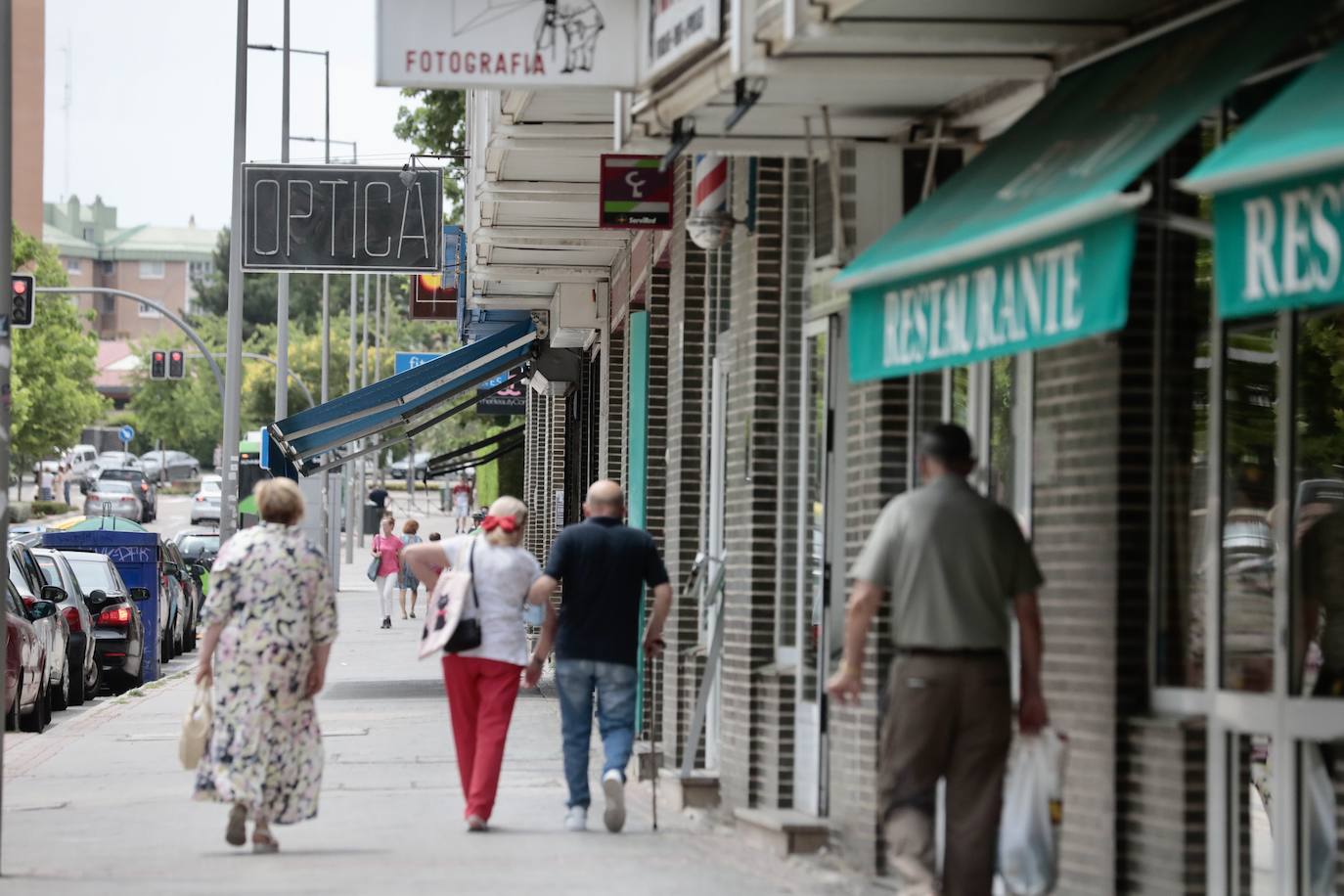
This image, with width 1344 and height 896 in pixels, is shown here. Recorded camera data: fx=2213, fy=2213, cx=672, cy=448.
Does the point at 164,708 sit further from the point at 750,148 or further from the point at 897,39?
the point at 897,39

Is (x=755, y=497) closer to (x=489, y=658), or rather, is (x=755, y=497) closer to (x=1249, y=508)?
(x=489, y=658)

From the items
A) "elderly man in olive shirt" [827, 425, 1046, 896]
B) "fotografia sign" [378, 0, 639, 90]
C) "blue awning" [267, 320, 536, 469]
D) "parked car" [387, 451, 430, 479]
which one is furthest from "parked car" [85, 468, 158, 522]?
"elderly man in olive shirt" [827, 425, 1046, 896]

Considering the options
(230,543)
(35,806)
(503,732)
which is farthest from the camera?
(35,806)

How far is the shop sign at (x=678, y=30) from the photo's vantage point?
903 centimetres

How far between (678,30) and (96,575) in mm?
16801

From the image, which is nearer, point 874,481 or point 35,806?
point 874,481

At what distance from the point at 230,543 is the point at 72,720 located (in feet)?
34.0

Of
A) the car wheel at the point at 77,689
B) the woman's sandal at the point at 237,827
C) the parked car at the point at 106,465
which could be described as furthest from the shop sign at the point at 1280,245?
the parked car at the point at 106,465

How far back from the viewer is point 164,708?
68.8 feet

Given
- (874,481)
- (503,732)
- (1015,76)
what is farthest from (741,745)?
(1015,76)

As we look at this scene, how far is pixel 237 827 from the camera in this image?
10406mm

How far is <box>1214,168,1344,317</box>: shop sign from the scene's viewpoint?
17.8 ft

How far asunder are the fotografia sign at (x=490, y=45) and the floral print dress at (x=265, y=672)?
2259mm

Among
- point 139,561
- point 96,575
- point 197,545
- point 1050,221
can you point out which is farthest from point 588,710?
point 197,545
